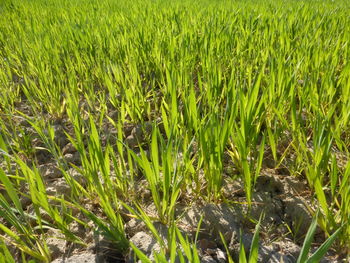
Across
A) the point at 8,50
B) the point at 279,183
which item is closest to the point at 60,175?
the point at 279,183

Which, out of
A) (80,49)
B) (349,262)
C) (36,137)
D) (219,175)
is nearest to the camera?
(349,262)

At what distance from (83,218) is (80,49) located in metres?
1.23

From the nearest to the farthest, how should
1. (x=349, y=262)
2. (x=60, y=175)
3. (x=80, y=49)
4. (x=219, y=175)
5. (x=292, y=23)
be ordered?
(x=349, y=262) → (x=219, y=175) → (x=60, y=175) → (x=80, y=49) → (x=292, y=23)

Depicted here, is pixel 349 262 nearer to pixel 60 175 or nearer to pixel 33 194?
pixel 33 194

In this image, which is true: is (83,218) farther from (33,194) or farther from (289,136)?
(289,136)

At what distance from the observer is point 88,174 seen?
30.8 inches

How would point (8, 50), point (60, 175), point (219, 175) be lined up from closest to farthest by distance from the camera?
1. point (219, 175)
2. point (60, 175)
3. point (8, 50)

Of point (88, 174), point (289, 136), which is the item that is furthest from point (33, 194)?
point (289, 136)

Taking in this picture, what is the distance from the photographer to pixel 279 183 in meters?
0.88

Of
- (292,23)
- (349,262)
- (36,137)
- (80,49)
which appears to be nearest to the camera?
(349,262)

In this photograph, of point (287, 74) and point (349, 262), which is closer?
point (349, 262)

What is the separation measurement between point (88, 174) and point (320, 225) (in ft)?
2.05

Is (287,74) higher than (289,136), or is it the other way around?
(287,74)

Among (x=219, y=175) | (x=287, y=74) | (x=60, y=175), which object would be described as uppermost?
(x=287, y=74)
